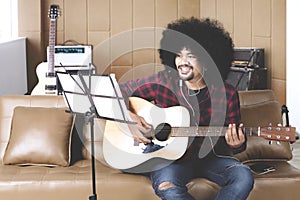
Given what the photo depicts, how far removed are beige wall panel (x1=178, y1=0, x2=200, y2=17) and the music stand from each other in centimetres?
497

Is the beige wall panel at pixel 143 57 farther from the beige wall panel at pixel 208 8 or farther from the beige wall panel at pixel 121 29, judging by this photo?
the beige wall panel at pixel 208 8

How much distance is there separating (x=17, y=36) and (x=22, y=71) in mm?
487

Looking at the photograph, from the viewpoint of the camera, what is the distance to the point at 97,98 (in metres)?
2.87

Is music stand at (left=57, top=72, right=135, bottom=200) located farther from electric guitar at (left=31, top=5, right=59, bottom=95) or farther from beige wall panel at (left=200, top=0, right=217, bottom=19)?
beige wall panel at (left=200, top=0, right=217, bottom=19)

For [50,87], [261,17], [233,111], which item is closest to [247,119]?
[233,111]

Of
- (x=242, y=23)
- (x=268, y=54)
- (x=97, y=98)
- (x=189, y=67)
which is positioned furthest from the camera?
(x=242, y=23)

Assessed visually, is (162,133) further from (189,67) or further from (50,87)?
(50,87)

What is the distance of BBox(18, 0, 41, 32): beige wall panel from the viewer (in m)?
7.13

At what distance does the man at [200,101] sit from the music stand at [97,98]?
21 centimetres

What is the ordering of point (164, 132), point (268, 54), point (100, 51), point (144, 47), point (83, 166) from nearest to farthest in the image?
point (164, 132), point (83, 166), point (268, 54), point (100, 51), point (144, 47)

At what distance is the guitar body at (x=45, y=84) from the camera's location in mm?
5625

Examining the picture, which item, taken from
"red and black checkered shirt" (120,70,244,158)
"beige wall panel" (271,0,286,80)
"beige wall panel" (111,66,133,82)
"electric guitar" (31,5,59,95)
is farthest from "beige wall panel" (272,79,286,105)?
"beige wall panel" (111,66,133,82)

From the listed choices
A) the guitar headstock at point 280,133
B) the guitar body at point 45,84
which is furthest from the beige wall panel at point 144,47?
the guitar headstock at point 280,133

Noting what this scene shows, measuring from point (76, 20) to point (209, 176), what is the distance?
195 inches
